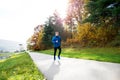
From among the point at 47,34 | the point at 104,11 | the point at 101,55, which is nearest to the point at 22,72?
the point at 101,55

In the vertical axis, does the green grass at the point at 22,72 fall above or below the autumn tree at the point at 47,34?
below

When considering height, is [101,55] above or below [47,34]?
below

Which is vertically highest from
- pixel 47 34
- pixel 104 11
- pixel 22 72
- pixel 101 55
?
pixel 47 34

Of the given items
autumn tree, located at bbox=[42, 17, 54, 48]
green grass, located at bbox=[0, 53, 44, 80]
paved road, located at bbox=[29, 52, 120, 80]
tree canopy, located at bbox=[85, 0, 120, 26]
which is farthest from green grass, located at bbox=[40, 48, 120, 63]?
autumn tree, located at bbox=[42, 17, 54, 48]

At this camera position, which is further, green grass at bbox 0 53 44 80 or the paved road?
green grass at bbox 0 53 44 80

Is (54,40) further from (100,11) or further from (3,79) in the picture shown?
(100,11)

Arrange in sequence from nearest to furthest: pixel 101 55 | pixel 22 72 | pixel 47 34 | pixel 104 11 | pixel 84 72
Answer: pixel 84 72, pixel 22 72, pixel 101 55, pixel 104 11, pixel 47 34

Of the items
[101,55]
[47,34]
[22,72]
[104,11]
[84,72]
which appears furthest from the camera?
[47,34]

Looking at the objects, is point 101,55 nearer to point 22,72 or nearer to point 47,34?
point 22,72

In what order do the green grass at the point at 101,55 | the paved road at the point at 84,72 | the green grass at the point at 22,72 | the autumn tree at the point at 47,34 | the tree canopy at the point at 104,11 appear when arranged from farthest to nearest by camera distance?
the autumn tree at the point at 47,34, the tree canopy at the point at 104,11, the green grass at the point at 101,55, the green grass at the point at 22,72, the paved road at the point at 84,72

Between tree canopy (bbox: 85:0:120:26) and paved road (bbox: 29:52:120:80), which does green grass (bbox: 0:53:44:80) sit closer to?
paved road (bbox: 29:52:120:80)

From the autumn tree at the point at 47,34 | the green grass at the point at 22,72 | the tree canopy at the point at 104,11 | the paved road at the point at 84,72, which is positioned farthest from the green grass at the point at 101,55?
the autumn tree at the point at 47,34

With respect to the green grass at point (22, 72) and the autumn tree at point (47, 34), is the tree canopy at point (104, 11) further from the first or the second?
the autumn tree at point (47, 34)

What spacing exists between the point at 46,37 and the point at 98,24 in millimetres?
31964
